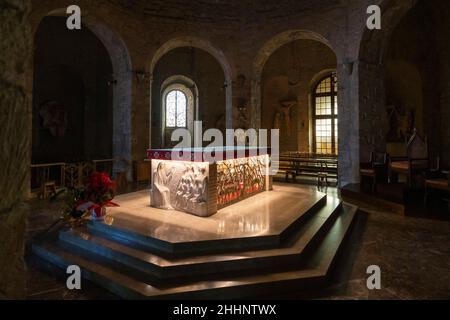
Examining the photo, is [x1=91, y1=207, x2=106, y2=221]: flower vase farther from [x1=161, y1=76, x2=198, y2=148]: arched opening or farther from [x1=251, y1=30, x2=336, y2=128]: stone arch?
[x1=161, y1=76, x2=198, y2=148]: arched opening

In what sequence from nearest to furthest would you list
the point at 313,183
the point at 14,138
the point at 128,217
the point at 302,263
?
1. the point at 14,138
2. the point at 302,263
3. the point at 128,217
4. the point at 313,183

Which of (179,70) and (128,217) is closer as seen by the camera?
(128,217)

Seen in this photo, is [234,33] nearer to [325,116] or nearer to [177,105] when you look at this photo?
[177,105]

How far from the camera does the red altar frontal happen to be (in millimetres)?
4805

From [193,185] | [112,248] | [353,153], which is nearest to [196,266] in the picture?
[112,248]

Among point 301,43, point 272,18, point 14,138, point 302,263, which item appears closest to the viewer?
point 14,138

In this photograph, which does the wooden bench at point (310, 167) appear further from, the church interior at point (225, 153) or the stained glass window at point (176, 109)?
the stained glass window at point (176, 109)

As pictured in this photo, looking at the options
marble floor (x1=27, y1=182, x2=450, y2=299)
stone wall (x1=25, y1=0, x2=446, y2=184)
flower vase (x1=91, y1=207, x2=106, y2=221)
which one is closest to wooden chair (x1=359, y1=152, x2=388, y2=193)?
stone wall (x1=25, y1=0, x2=446, y2=184)

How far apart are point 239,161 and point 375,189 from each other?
402 centimetres

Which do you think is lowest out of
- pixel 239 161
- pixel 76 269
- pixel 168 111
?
pixel 76 269

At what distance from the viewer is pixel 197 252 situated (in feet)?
11.8

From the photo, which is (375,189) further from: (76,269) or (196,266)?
(76,269)

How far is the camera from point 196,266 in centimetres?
337

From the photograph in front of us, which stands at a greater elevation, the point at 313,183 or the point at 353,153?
the point at 353,153
